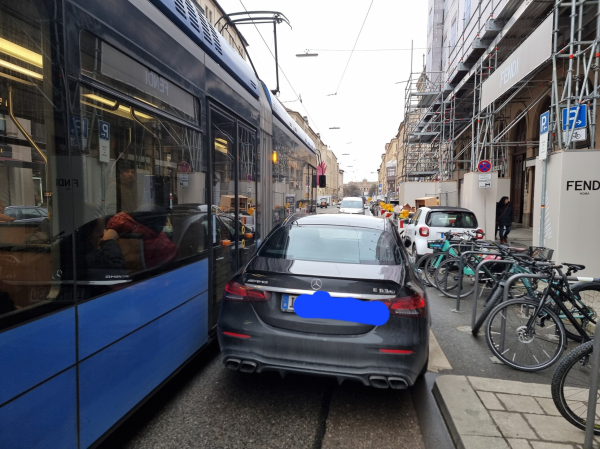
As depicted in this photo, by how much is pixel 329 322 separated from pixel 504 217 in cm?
1342

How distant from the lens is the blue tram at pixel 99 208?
6.11 ft

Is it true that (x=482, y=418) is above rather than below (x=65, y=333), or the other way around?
below

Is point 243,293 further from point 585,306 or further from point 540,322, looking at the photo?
point 585,306

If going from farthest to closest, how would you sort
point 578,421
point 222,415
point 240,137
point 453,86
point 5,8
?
point 453,86, point 240,137, point 222,415, point 578,421, point 5,8

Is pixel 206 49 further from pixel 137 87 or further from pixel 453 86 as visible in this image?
pixel 453 86

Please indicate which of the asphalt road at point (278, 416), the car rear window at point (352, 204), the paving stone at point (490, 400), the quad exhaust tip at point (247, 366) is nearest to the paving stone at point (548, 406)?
the paving stone at point (490, 400)

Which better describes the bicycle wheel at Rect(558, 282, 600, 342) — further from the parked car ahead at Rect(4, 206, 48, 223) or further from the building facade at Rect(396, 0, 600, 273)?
the parked car ahead at Rect(4, 206, 48, 223)

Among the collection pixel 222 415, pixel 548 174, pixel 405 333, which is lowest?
pixel 222 415

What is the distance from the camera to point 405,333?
3.06 m

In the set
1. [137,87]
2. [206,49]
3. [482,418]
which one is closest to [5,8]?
[137,87]

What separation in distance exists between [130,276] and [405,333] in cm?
197

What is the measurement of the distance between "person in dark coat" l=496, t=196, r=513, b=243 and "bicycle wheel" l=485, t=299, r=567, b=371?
11411mm

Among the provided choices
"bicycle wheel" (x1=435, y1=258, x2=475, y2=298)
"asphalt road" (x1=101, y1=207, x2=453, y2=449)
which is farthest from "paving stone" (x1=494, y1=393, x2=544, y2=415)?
"bicycle wheel" (x1=435, y1=258, x2=475, y2=298)

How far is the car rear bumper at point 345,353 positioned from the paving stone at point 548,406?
1.05 m
